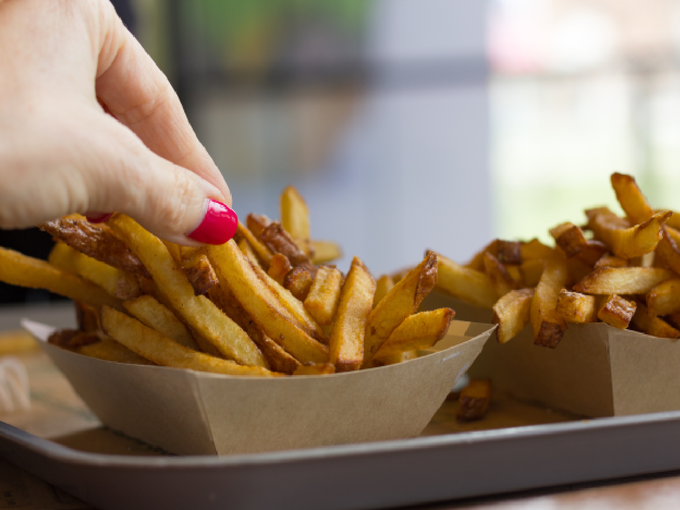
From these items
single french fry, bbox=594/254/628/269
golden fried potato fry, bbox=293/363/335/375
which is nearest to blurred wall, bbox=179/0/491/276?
single french fry, bbox=594/254/628/269

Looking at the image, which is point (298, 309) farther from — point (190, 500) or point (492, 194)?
point (492, 194)

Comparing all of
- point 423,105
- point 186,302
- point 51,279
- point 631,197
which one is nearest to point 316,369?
point 186,302

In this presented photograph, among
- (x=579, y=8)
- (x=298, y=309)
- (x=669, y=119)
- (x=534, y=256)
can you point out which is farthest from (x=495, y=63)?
(x=298, y=309)

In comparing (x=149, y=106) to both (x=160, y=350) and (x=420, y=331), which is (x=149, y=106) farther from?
(x=420, y=331)

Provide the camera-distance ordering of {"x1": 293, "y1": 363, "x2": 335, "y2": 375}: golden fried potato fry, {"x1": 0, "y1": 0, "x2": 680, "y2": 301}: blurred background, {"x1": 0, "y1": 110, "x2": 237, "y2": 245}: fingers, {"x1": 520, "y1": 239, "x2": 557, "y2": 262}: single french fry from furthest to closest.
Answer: {"x1": 0, "y1": 0, "x2": 680, "y2": 301}: blurred background → {"x1": 520, "y1": 239, "x2": 557, "y2": 262}: single french fry → {"x1": 293, "y1": 363, "x2": 335, "y2": 375}: golden fried potato fry → {"x1": 0, "y1": 110, "x2": 237, "y2": 245}: fingers

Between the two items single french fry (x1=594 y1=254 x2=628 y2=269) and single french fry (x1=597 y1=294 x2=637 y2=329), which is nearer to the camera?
single french fry (x1=597 y1=294 x2=637 y2=329)

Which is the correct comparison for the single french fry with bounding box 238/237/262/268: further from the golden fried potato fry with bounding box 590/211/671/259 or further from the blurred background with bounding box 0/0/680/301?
the blurred background with bounding box 0/0/680/301
